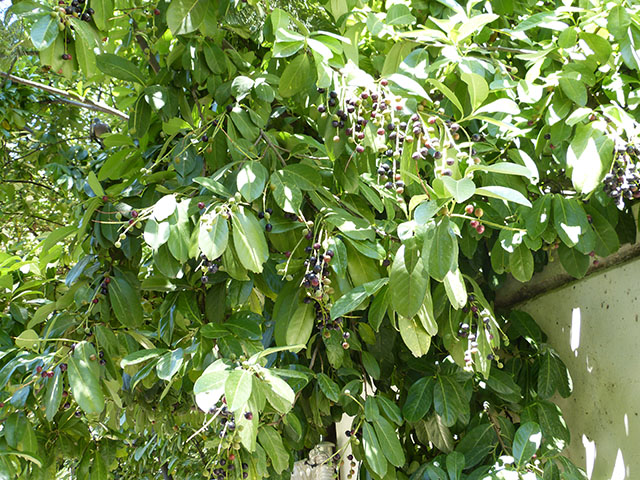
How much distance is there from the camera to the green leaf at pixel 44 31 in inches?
50.8

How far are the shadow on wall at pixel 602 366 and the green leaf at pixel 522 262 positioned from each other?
347 millimetres

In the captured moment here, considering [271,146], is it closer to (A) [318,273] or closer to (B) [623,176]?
(A) [318,273]

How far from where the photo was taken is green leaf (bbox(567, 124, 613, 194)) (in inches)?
51.3

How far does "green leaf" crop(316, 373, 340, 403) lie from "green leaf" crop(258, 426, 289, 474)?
145 mm

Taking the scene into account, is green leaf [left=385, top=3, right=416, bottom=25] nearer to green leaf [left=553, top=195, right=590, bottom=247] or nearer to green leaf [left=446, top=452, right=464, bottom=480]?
green leaf [left=553, top=195, right=590, bottom=247]

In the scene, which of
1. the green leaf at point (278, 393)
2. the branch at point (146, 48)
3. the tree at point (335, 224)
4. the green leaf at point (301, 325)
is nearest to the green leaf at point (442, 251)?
the tree at point (335, 224)

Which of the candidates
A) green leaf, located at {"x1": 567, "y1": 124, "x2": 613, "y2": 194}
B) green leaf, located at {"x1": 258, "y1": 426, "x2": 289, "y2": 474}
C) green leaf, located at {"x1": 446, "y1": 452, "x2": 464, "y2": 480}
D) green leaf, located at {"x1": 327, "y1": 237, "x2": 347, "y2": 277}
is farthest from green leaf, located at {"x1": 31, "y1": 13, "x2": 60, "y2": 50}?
green leaf, located at {"x1": 446, "y1": 452, "x2": 464, "y2": 480}

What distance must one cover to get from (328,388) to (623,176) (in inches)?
30.7

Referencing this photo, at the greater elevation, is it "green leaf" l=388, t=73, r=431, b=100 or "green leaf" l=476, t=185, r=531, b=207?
"green leaf" l=388, t=73, r=431, b=100

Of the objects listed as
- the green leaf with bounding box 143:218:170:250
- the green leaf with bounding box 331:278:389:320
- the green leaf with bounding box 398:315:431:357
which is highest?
the green leaf with bounding box 143:218:170:250

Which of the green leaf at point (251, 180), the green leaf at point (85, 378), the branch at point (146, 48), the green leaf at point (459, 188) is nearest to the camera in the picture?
the green leaf at point (459, 188)

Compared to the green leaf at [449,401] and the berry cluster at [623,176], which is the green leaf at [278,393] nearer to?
the green leaf at [449,401]

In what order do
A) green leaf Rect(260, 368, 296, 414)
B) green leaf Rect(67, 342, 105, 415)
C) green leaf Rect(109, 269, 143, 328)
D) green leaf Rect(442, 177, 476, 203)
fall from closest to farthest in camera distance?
green leaf Rect(442, 177, 476, 203)
green leaf Rect(260, 368, 296, 414)
green leaf Rect(67, 342, 105, 415)
green leaf Rect(109, 269, 143, 328)

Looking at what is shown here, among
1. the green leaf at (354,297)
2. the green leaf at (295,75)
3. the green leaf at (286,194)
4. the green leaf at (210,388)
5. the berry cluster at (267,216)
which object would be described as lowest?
the green leaf at (354,297)
